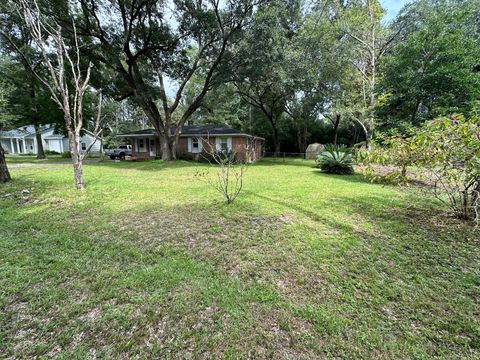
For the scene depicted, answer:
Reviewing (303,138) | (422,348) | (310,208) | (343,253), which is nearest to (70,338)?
(422,348)

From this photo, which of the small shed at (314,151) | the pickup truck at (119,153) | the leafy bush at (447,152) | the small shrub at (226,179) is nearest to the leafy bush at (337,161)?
the small shrub at (226,179)

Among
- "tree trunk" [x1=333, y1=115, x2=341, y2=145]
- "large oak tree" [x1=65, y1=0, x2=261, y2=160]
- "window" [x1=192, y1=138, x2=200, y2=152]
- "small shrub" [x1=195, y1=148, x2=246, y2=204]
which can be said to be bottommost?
"small shrub" [x1=195, y1=148, x2=246, y2=204]

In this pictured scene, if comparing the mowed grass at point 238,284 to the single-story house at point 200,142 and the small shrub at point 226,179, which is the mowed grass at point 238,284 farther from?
the single-story house at point 200,142

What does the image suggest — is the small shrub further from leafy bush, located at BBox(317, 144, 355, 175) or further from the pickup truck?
the pickup truck

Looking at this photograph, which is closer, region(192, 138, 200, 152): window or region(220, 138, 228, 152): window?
region(220, 138, 228, 152): window

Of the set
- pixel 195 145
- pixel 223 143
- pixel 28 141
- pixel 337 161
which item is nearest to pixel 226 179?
pixel 337 161

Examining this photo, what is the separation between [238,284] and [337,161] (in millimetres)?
9725

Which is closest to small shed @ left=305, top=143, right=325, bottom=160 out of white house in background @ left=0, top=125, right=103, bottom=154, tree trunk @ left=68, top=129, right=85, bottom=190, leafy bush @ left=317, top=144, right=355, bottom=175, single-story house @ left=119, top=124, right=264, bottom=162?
single-story house @ left=119, top=124, right=264, bottom=162

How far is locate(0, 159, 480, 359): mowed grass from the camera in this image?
1861 mm

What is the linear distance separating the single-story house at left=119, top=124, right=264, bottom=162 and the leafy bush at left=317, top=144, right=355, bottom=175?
5.37 metres

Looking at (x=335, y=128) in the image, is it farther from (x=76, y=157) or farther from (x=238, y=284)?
(x=238, y=284)

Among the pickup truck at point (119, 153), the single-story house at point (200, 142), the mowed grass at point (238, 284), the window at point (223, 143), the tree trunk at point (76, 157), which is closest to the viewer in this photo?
the mowed grass at point (238, 284)

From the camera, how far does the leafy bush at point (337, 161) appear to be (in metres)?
10.7

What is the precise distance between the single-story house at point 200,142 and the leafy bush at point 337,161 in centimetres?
537
